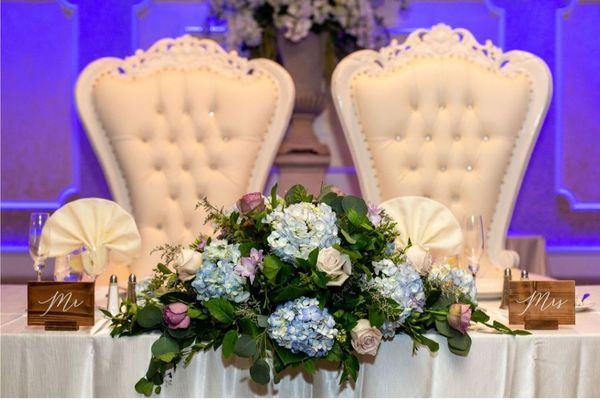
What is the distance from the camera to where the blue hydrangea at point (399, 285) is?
4.05ft

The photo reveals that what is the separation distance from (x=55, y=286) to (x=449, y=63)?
1.53 m

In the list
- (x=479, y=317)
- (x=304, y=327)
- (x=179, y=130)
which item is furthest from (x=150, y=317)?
(x=179, y=130)

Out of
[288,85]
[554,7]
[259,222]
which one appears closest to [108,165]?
[288,85]

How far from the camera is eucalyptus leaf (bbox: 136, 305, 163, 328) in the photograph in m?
1.28

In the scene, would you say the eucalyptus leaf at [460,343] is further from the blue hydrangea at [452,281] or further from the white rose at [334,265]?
the white rose at [334,265]

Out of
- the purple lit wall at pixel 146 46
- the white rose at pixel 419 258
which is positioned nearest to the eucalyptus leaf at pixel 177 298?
the white rose at pixel 419 258

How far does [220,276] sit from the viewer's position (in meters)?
1.22

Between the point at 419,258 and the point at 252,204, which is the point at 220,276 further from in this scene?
the point at 419,258

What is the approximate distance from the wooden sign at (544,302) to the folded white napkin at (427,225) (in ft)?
0.67

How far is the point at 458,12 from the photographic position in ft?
12.8

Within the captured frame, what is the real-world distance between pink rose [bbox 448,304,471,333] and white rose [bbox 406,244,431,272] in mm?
80

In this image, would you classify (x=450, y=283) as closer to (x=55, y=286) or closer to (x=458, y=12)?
(x=55, y=286)

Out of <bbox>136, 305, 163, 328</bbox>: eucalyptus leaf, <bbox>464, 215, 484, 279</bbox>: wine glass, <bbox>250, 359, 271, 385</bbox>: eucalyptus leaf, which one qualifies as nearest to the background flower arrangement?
<bbox>464, 215, 484, 279</bbox>: wine glass

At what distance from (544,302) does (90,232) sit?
83cm
